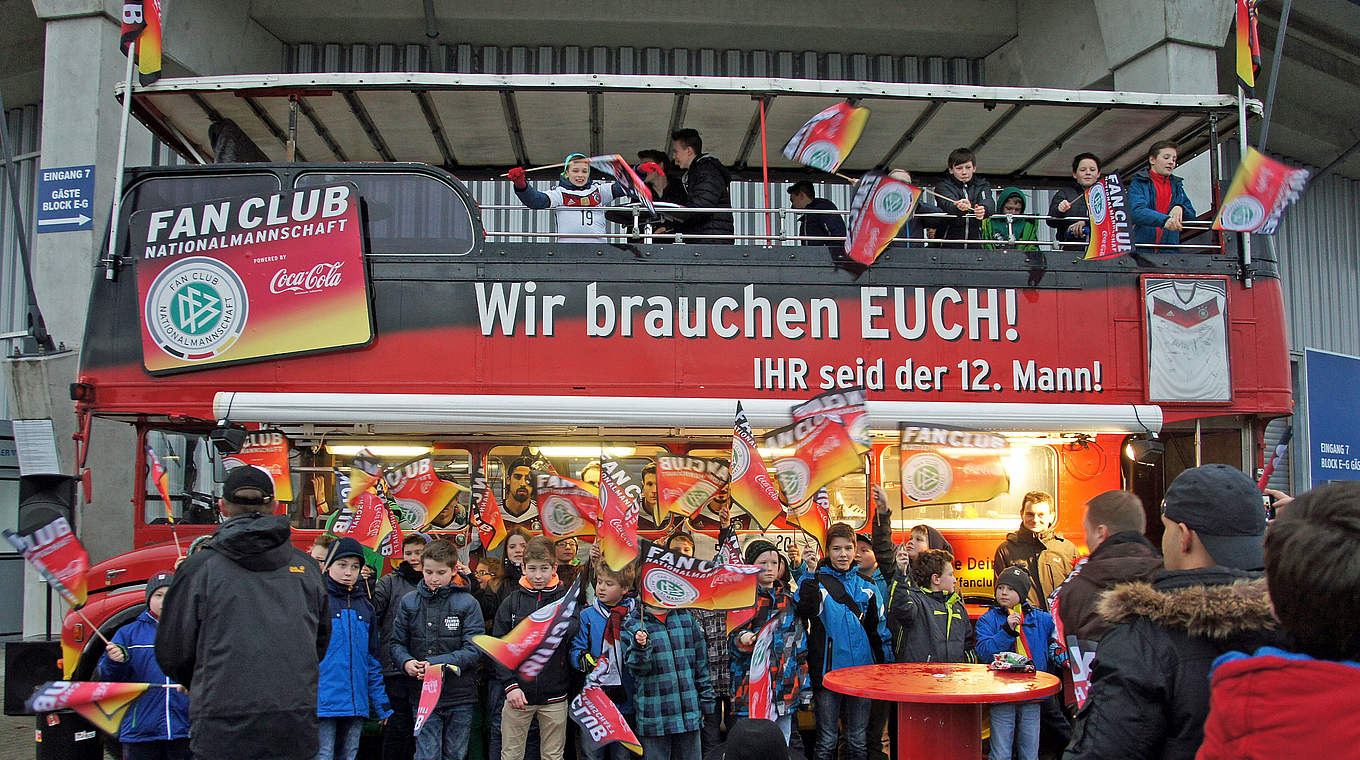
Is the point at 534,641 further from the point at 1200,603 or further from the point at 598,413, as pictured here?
the point at 1200,603

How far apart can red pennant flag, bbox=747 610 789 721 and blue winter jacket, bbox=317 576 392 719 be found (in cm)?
250

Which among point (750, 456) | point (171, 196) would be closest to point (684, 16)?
point (171, 196)

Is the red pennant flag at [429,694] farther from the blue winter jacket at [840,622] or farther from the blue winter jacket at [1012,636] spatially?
the blue winter jacket at [1012,636]

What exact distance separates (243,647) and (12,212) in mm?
16792

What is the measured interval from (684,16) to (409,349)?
10154 mm

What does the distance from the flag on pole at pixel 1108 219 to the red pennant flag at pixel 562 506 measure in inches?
185

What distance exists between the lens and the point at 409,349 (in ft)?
26.2

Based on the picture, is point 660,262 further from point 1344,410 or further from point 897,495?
point 1344,410

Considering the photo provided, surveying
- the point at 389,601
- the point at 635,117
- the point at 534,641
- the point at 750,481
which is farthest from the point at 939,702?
the point at 635,117

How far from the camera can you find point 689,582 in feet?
21.3

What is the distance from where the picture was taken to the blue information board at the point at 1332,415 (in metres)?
16.3

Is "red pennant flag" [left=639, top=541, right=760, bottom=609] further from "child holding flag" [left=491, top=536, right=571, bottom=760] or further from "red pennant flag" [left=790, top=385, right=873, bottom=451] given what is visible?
"red pennant flag" [left=790, top=385, right=873, bottom=451]

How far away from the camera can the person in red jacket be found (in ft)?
6.51

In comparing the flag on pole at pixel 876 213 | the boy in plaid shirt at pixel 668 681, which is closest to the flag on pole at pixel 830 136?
the flag on pole at pixel 876 213
